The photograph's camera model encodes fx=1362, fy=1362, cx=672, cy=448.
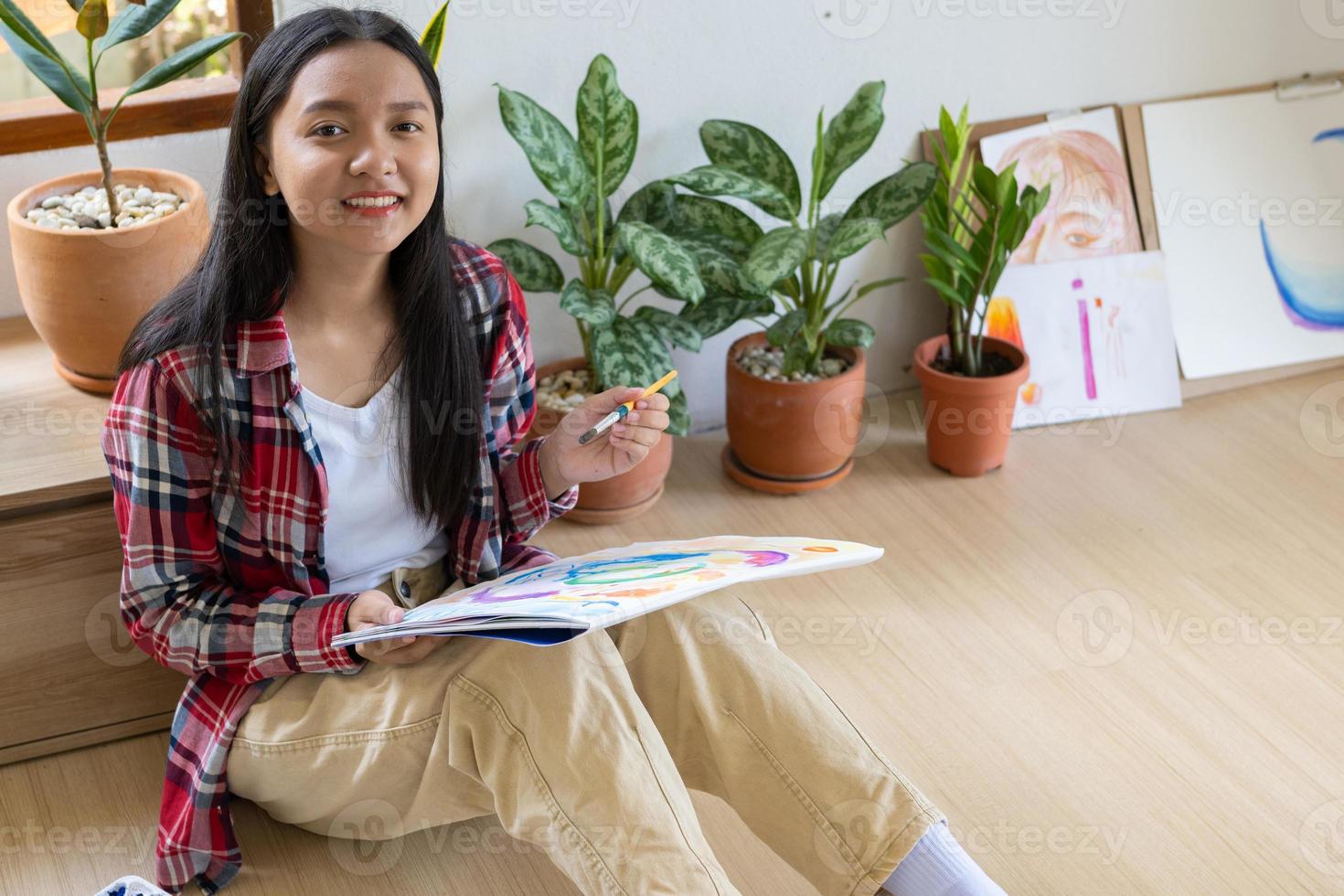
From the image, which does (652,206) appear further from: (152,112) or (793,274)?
(152,112)

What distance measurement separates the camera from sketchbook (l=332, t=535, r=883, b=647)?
114 centimetres

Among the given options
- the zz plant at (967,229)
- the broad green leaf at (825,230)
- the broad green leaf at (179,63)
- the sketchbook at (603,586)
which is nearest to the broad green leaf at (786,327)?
the broad green leaf at (825,230)

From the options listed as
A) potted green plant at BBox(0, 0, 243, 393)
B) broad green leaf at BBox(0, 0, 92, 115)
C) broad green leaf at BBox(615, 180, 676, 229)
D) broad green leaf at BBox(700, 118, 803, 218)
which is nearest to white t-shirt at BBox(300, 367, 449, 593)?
potted green plant at BBox(0, 0, 243, 393)

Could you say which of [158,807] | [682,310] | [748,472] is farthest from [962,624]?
[158,807]

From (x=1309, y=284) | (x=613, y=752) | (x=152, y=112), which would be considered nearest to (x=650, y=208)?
(x=152, y=112)

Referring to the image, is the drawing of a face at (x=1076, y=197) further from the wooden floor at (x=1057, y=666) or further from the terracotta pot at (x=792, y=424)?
the terracotta pot at (x=792, y=424)

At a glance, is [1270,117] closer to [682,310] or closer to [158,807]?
[682,310]

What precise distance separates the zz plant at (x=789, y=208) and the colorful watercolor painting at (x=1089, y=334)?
1.28ft

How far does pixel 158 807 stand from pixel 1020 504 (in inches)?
54.8

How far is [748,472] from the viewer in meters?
2.33

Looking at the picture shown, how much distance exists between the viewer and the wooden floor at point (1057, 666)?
1.56 metres

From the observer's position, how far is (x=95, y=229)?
1.69 meters

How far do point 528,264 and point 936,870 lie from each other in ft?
3.82

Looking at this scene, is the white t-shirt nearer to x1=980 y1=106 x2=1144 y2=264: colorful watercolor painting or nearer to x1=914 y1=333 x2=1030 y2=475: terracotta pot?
x1=914 y1=333 x2=1030 y2=475: terracotta pot
